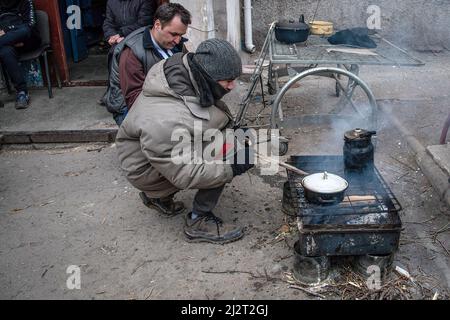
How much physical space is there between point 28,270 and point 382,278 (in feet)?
9.09

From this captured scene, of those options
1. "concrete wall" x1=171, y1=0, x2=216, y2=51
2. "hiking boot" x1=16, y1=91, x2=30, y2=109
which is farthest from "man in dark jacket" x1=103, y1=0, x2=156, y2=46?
"hiking boot" x1=16, y1=91, x2=30, y2=109

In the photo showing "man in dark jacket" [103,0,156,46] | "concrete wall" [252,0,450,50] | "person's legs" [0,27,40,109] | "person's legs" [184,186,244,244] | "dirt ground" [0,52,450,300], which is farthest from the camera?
"concrete wall" [252,0,450,50]

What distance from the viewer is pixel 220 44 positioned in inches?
126

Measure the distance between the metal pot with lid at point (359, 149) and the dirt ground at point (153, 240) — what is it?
77 centimetres

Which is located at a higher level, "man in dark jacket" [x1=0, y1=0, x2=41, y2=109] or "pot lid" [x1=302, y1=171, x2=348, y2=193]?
"man in dark jacket" [x1=0, y1=0, x2=41, y2=109]

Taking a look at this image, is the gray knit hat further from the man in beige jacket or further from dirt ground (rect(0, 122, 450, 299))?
dirt ground (rect(0, 122, 450, 299))

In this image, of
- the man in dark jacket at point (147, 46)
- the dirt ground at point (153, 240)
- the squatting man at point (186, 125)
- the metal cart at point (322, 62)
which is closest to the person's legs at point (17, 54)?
the dirt ground at point (153, 240)

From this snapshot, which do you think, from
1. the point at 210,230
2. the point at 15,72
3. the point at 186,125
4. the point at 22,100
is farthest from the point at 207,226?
the point at 15,72

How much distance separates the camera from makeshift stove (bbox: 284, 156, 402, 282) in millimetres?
3010

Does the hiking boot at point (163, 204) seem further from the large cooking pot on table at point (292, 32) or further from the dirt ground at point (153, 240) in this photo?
the large cooking pot on table at point (292, 32)

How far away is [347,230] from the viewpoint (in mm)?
2992

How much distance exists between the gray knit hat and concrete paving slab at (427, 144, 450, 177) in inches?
103

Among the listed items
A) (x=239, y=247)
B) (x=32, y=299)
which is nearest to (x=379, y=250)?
(x=239, y=247)

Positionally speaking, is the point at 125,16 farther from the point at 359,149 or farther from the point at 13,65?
the point at 359,149
